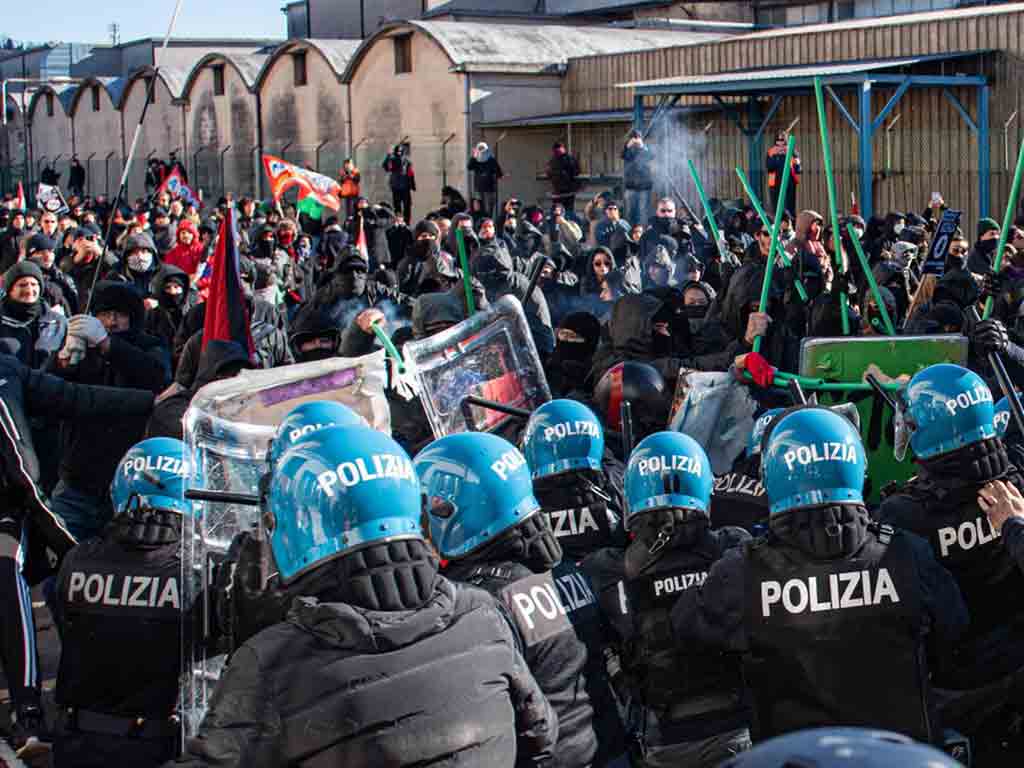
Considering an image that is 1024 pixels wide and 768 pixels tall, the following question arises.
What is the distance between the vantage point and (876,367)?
7.13m

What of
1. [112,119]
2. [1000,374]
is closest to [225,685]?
[1000,374]

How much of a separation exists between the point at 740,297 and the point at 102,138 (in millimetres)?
38969

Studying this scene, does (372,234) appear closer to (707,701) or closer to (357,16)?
(707,701)

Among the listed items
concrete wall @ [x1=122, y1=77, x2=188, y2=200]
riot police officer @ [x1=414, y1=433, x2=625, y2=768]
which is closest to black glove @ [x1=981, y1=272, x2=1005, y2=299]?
riot police officer @ [x1=414, y1=433, x2=625, y2=768]

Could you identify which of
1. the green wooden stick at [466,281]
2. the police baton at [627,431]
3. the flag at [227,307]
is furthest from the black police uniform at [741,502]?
the green wooden stick at [466,281]

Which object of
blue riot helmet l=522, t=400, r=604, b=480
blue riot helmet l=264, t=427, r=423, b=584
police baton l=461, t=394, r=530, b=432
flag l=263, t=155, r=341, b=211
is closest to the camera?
blue riot helmet l=264, t=427, r=423, b=584

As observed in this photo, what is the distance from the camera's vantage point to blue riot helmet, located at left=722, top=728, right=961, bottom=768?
163 cm

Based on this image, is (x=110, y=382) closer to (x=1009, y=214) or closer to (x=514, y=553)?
(x=514, y=553)

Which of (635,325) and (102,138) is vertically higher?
(102,138)

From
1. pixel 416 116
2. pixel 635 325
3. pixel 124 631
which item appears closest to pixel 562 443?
pixel 124 631

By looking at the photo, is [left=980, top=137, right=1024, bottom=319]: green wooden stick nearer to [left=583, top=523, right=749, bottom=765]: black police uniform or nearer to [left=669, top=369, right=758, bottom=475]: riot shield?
[left=669, top=369, right=758, bottom=475]: riot shield

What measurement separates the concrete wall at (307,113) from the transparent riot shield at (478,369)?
2818 cm

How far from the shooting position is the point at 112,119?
146 ft

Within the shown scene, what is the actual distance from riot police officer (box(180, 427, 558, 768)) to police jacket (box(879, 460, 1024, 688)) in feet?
7.26
